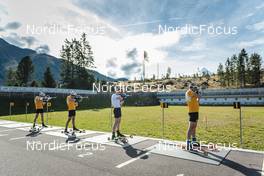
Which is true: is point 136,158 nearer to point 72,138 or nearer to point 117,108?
point 117,108

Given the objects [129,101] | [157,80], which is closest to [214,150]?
[129,101]

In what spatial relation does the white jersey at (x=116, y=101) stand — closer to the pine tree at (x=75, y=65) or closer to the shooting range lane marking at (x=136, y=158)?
the shooting range lane marking at (x=136, y=158)

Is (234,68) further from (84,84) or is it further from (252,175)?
(252,175)

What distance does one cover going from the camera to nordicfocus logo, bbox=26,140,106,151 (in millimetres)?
6938

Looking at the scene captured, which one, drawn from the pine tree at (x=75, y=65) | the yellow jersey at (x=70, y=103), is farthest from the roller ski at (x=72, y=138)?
the pine tree at (x=75, y=65)

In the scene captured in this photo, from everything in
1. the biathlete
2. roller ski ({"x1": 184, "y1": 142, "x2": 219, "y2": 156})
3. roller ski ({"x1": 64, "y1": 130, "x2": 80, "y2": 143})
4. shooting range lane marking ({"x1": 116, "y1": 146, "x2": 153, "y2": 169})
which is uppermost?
the biathlete

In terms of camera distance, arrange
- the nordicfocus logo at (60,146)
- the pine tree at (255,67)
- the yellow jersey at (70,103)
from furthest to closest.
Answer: the pine tree at (255,67) → the yellow jersey at (70,103) → the nordicfocus logo at (60,146)

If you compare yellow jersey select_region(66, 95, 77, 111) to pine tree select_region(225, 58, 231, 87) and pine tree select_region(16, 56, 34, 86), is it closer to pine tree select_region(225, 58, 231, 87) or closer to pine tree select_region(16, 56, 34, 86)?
pine tree select_region(16, 56, 34, 86)

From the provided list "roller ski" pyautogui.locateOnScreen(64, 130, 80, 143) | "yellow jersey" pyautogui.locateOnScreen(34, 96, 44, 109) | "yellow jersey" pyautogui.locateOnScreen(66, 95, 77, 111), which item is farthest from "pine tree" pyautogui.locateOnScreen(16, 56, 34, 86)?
"roller ski" pyautogui.locateOnScreen(64, 130, 80, 143)

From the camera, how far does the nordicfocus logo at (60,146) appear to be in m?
6.94

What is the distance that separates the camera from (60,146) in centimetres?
734

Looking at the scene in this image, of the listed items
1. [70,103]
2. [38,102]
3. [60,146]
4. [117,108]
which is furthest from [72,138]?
[38,102]

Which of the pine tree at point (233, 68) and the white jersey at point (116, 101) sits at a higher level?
the pine tree at point (233, 68)

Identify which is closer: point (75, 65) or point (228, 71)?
point (75, 65)
